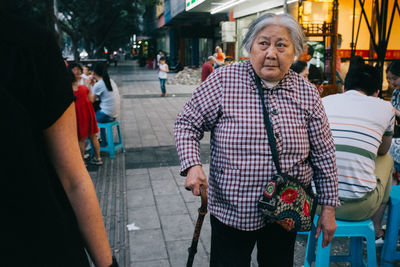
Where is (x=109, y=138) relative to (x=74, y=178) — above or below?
below

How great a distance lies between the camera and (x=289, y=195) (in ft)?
6.01

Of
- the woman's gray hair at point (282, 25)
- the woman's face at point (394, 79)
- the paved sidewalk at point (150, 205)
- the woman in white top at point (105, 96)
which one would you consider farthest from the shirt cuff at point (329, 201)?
the woman in white top at point (105, 96)

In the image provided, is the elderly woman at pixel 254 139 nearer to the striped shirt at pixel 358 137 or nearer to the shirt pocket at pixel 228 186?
the shirt pocket at pixel 228 186

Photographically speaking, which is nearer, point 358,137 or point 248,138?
point 248,138

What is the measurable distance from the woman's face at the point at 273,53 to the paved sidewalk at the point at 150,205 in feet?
6.40

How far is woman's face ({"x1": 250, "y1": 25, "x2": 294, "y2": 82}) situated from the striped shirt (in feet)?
3.31

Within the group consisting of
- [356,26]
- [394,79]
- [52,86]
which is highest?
[356,26]

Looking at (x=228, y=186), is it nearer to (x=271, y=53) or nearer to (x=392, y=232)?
(x=271, y=53)

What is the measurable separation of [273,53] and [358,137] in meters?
1.15

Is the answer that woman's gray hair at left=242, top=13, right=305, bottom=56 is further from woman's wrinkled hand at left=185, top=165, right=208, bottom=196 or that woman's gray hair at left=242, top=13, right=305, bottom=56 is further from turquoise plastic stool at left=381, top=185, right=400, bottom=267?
turquoise plastic stool at left=381, top=185, right=400, bottom=267

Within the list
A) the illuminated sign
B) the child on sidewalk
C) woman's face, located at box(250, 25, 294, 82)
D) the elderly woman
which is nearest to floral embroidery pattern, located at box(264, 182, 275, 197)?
the elderly woman

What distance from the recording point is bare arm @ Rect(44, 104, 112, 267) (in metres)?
1.04

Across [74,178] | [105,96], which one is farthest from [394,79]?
[105,96]

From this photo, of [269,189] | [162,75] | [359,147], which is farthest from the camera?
[162,75]
